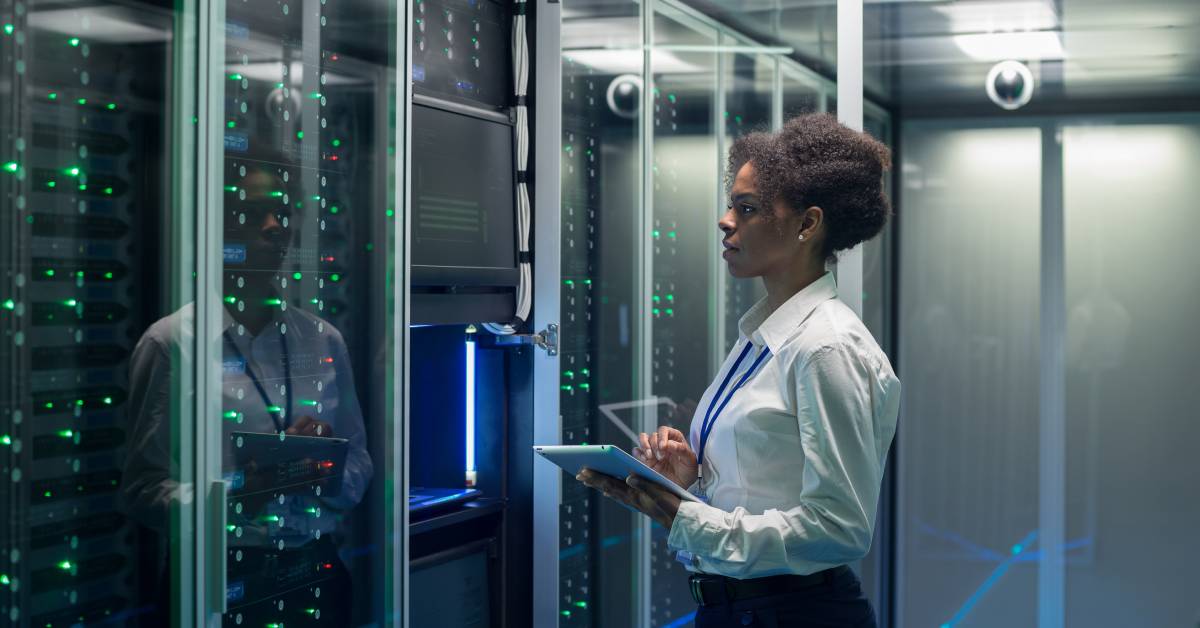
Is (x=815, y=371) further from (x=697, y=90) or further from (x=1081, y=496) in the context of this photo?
(x=1081, y=496)

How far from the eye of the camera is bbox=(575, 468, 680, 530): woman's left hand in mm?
1750

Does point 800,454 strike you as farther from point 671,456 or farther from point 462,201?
point 462,201

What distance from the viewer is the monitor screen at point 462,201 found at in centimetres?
260

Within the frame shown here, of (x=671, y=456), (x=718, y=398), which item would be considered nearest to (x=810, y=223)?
(x=718, y=398)

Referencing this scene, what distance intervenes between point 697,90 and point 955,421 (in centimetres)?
150

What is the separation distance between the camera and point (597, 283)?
3.05m

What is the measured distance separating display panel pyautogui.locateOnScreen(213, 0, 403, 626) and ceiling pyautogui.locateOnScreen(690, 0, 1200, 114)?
1.00 metres

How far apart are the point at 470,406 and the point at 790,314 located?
1381mm

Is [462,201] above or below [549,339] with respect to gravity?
above

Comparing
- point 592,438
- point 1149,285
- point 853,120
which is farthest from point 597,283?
point 1149,285

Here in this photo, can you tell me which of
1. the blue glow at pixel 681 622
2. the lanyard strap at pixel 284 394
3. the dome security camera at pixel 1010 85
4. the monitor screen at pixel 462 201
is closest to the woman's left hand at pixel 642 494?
the lanyard strap at pixel 284 394

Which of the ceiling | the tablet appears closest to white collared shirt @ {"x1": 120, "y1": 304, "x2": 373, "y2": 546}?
the tablet

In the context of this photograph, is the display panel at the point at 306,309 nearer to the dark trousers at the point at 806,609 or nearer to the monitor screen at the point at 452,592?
the monitor screen at the point at 452,592

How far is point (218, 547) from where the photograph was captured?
1843 mm
